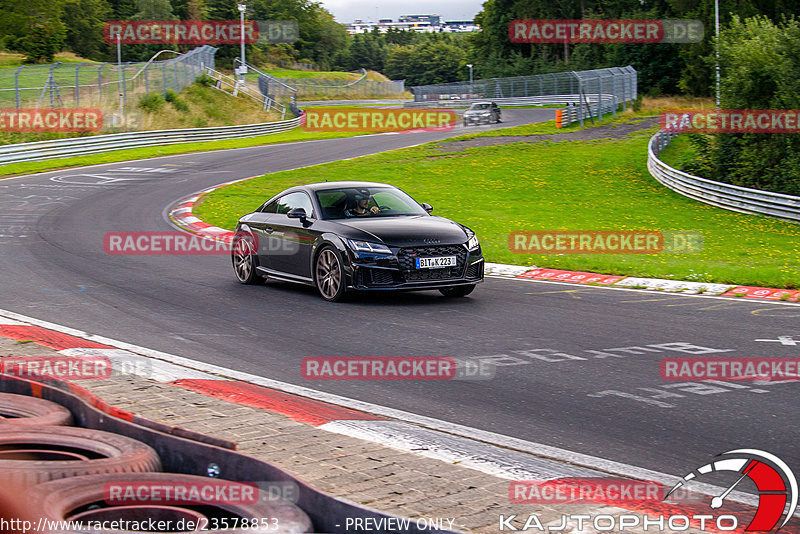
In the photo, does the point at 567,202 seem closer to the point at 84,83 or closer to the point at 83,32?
the point at 84,83

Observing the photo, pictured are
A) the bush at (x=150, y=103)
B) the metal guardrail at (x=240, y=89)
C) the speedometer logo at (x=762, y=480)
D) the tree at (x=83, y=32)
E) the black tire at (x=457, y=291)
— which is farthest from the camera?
the tree at (x=83, y=32)

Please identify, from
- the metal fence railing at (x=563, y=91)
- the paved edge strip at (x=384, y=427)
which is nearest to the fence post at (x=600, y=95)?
the metal fence railing at (x=563, y=91)

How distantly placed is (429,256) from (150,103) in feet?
129

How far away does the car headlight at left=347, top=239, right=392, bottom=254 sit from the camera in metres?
11.1

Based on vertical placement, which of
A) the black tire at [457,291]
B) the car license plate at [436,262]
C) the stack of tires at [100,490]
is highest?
the stack of tires at [100,490]

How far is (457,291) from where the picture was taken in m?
12.0

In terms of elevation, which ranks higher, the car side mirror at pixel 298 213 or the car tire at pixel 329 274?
the car side mirror at pixel 298 213

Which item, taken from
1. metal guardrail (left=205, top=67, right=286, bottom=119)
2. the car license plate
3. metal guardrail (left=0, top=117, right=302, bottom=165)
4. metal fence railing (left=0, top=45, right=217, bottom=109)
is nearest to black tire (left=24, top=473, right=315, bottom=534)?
the car license plate

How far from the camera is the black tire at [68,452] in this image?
420cm

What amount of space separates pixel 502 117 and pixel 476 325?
53829 mm

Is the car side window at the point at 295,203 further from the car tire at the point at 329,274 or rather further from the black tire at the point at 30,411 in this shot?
the black tire at the point at 30,411

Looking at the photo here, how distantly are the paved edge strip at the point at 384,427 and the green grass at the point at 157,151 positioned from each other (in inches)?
1070

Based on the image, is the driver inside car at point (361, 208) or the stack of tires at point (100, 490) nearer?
the stack of tires at point (100, 490)

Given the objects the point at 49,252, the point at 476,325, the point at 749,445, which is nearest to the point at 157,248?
the point at 49,252
